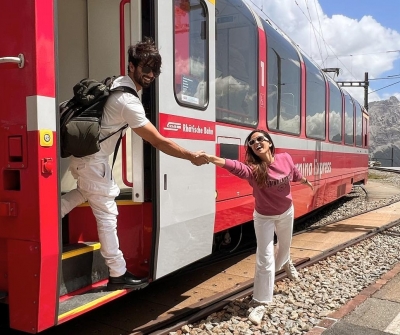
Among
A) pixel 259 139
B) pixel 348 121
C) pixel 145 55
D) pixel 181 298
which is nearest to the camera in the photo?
pixel 145 55

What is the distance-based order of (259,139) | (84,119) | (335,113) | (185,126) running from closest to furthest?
(84,119)
(185,126)
(259,139)
(335,113)

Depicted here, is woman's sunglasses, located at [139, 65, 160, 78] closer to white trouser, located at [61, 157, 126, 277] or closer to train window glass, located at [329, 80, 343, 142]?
white trouser, located at [61, 157, 126, 277]

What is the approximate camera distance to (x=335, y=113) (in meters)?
9.89

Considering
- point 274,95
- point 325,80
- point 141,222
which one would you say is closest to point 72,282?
point 141,222

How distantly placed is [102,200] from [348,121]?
9591 mm

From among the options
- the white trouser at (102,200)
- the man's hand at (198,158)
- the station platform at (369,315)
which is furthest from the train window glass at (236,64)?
the station platform at (369,315)

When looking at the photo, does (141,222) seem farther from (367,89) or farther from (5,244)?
(367,89)

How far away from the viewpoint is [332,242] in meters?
7.09

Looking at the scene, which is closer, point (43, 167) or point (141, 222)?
point (43, 167)

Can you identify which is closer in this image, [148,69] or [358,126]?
[148,69]

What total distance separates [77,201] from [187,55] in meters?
1.57

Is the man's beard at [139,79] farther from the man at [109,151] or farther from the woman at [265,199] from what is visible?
the woman at [265,199]

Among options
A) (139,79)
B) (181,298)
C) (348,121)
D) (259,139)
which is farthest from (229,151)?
(348,121)

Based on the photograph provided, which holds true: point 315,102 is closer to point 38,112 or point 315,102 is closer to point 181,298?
point 181,298
